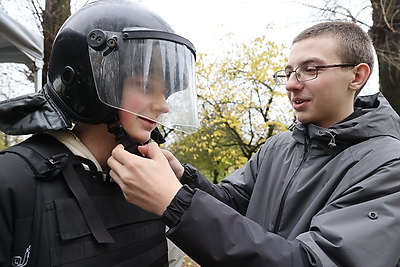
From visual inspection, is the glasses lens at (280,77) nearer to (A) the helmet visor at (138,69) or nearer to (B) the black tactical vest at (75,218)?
(A) the helmet visor at (138,69)

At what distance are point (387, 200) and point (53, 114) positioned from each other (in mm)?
1251

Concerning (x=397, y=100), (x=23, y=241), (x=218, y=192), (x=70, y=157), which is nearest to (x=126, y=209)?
(x=70, y=157)

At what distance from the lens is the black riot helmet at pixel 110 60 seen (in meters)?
1.48

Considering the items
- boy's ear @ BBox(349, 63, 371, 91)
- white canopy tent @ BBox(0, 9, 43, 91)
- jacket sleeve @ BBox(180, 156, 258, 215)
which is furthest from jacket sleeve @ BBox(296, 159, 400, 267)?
white canopy tent @ BBox(0, 9, 43, 91)

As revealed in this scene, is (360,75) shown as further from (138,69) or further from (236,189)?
(138,69)

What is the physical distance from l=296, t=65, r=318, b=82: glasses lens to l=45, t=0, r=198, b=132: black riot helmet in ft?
1.79

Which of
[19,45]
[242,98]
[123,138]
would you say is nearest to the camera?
[123,138]

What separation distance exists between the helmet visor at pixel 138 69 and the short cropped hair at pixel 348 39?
0.70 metres

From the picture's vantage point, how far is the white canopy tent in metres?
3.48

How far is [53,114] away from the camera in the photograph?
1.47 m

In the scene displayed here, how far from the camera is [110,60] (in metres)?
1.49

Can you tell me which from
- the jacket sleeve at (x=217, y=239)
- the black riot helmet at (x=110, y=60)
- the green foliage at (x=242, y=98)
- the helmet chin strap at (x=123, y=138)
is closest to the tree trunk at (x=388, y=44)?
the green foliage at (x=242, y=98)

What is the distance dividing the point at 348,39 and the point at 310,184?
27.8 inches

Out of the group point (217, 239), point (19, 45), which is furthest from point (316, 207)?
point (19, 45)
